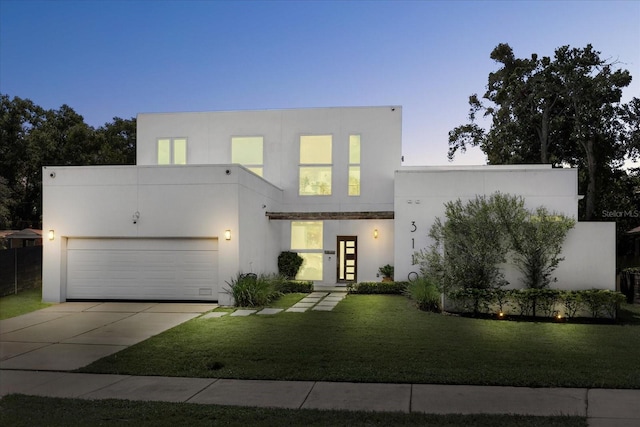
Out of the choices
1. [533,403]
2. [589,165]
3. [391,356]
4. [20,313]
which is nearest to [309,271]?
[20,313]

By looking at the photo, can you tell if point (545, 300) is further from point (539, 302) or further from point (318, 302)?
point (318, 302)

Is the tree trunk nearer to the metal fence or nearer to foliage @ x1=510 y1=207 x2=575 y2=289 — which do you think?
foliage @ x1=510 y1=207 x2=575 y2=289

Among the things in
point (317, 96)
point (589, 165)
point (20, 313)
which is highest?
point (317, 96)

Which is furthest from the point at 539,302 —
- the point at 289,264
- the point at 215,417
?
the point at 215,417

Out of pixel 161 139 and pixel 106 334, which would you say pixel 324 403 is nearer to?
pixel 106 334

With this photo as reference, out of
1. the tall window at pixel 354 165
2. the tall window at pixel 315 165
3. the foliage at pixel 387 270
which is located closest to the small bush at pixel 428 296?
the foliage at pixel 387 270

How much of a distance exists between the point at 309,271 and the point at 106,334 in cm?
1065

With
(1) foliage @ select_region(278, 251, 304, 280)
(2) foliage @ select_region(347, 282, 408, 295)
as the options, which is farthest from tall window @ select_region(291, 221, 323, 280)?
(2) foliage @ select_region(347, 282, 408, 295)

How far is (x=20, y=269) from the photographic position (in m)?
17.0

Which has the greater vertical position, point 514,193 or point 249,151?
point 249,151

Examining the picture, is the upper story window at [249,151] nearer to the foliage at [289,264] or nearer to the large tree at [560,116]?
the foliage at [289,264]

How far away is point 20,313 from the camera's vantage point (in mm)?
13664

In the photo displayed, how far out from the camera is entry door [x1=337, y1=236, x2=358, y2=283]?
20.5 m

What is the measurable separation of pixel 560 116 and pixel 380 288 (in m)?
17.2
